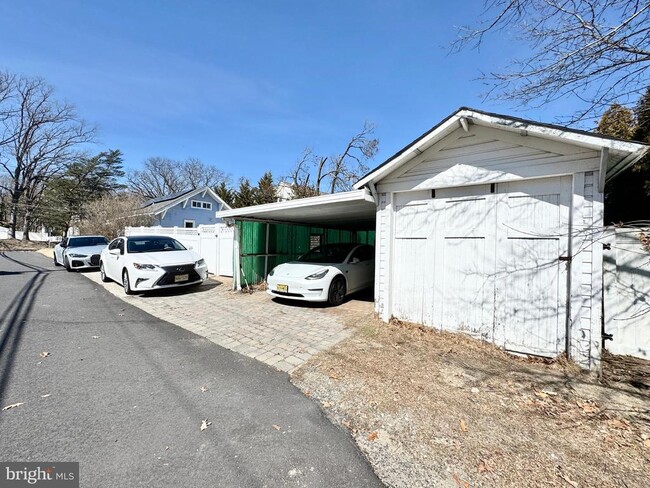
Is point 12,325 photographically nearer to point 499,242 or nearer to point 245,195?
point 499,242

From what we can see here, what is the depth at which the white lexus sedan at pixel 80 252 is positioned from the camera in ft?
38.4

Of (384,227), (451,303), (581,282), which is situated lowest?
(451,303)

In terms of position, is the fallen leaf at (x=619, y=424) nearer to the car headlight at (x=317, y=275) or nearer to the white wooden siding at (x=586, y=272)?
the white wooden siding at (x=586, y=272)

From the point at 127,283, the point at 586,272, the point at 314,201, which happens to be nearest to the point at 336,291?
the point at 314,201

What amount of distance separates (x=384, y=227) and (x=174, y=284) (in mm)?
5524

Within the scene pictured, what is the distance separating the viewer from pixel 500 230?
4.23 m

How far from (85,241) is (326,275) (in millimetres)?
12537

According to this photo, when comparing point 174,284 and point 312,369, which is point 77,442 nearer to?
point 312,369

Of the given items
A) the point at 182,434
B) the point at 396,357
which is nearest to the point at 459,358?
the point at 396,357

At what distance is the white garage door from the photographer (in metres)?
3.86

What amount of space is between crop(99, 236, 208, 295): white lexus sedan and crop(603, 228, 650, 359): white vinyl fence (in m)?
8.31

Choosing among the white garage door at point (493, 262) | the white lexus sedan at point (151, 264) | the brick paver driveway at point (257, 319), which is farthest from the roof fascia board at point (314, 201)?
the brick paver driveway at point (257, 319)

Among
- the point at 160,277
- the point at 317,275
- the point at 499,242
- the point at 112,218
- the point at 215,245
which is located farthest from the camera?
the point at 112,218

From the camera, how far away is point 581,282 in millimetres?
3611
